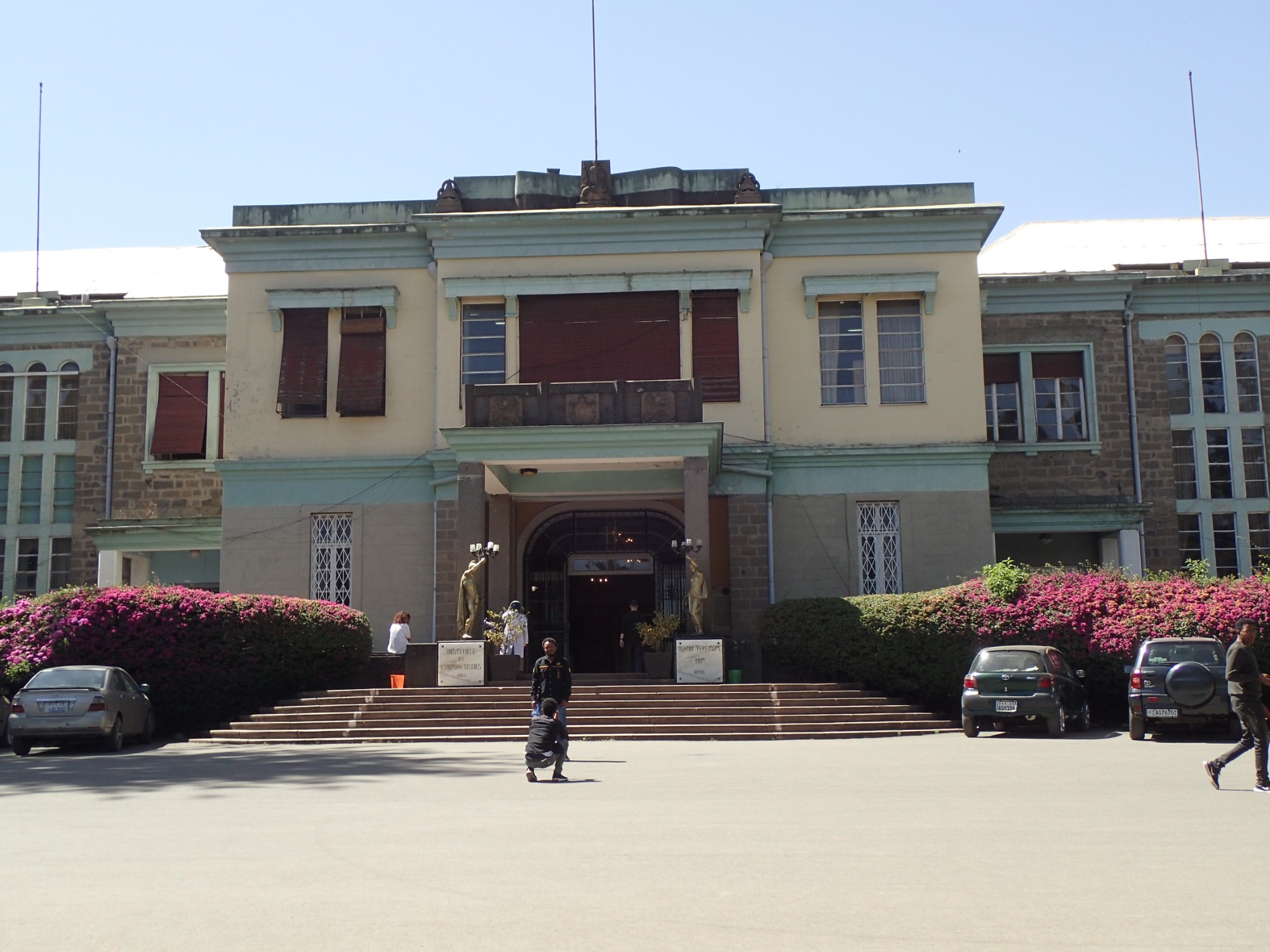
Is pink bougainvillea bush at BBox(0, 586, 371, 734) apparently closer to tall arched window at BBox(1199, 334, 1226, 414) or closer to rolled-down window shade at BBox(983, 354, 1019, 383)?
rolled-down window shade at BBox(983, 354, 1019, 383)

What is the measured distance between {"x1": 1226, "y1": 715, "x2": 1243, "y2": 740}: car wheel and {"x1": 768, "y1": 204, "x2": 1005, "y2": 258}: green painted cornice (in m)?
13.0

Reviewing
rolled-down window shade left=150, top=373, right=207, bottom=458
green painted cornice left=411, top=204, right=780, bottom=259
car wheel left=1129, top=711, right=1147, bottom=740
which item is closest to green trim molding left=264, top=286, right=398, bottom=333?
green painted cornice left=411, top=204, right=780, bottom=259

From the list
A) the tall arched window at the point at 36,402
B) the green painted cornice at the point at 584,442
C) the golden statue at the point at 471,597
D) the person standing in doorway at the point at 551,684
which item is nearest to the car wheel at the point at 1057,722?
the person standing in doorway at the point at 551,684

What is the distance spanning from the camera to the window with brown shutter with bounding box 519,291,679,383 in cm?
2858

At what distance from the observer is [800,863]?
8.93m

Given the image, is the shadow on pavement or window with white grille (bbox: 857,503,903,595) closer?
the shadow on pavement

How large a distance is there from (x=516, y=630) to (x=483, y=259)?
877 cm

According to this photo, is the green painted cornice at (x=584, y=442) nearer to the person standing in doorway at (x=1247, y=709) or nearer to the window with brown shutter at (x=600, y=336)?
the window with brown shutter at (x=600, y=336)

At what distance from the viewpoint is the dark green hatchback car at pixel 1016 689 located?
64.8ft

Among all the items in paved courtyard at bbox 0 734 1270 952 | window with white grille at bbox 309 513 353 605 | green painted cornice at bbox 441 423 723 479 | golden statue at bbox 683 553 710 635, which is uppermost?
green painted cornice at bbox 441 423 723 479

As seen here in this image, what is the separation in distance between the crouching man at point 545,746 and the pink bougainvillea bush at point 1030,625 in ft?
32.6

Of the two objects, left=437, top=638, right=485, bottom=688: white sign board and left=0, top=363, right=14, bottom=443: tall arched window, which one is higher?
left=0, top=363, right=14, bottom=443: tall arched window

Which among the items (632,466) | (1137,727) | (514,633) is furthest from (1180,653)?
(632,466)

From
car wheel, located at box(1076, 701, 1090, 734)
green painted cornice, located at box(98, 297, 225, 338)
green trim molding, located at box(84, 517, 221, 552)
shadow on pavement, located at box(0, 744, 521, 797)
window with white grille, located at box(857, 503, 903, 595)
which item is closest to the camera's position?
shadow on pavement, located at box(0, 744, 521, 797)
